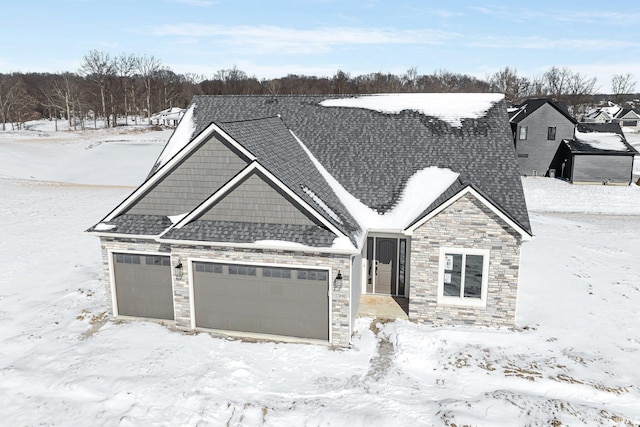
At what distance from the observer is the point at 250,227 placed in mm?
13602

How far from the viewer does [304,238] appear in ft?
42.6

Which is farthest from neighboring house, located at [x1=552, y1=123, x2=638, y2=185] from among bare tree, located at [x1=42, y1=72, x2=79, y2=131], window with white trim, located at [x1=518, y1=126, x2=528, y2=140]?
bare tree, located at [x1=42, y1=72, x2=79, y2=131]

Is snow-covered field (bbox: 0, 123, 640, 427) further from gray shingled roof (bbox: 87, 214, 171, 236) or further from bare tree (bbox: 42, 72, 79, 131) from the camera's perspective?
bare tree (bbox: 42, 72, 79, 131)

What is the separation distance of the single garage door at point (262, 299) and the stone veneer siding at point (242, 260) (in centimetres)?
26

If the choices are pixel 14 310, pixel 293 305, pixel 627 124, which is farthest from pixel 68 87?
pixel 627 124

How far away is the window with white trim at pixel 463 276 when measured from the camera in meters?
14.0

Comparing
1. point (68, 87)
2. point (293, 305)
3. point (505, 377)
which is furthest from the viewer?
point (68, 87)

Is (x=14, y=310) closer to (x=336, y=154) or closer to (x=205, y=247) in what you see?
(x=205, y=247)

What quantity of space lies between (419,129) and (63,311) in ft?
46.8

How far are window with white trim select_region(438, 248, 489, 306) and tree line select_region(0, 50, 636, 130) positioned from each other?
263 ft

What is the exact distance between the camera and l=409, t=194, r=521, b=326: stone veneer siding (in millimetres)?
13766

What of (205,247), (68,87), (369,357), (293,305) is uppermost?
(68,87)

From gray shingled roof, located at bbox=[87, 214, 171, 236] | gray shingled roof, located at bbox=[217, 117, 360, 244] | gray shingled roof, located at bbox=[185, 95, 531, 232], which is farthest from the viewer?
gray shingled roof, located at bbox=[185, 95, 531, 232]

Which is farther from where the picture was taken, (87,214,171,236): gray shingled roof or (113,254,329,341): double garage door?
(87,214,171,236): gray shingled roof
